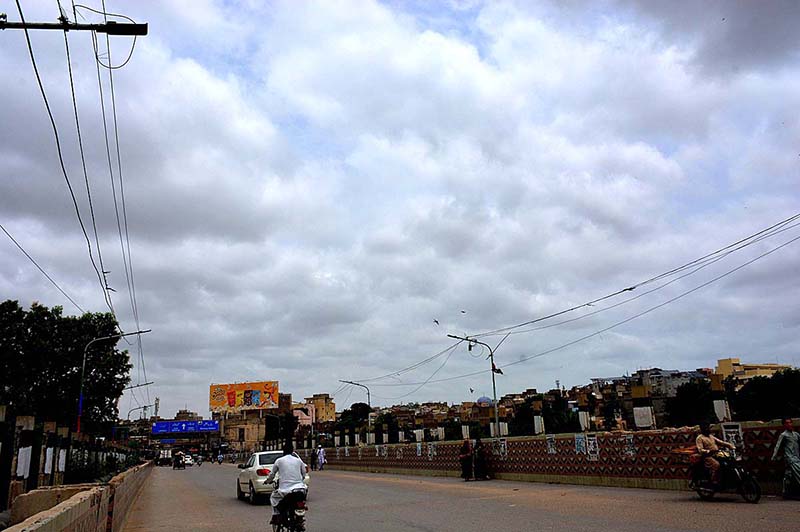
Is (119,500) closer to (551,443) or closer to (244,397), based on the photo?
(551,443)

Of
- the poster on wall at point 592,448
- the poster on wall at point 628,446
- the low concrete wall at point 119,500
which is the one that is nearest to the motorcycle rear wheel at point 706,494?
the poster on wall at point 628,446

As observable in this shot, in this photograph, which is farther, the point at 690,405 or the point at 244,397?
the point at 244,397

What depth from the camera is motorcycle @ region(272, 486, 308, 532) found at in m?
10.1

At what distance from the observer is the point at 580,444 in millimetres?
21719

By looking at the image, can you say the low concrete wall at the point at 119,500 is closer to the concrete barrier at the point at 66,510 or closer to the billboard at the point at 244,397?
the concrete barrier at the point at 66,510

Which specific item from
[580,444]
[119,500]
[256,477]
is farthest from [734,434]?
[119,500]

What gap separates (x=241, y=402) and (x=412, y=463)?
2431 inches

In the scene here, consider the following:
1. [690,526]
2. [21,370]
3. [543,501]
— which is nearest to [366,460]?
[21,370]

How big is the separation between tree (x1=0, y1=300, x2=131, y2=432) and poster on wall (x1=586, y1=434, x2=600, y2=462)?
32539 millimetres

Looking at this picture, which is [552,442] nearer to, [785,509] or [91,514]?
[785,509]

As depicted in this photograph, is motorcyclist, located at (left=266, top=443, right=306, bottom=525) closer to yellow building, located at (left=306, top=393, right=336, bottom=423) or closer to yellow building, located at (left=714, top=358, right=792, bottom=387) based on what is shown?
yellow building, located at (left=714, top=358, right=792, bottom=387)

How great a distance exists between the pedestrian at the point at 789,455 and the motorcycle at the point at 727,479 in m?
0.55

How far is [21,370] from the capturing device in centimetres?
4128

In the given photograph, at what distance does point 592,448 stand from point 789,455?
27.5 feet
